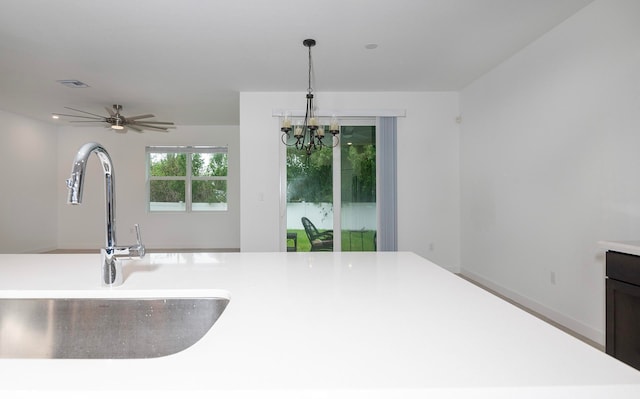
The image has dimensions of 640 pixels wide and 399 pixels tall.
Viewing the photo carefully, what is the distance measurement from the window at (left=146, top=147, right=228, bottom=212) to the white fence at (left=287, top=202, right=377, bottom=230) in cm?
→ 306

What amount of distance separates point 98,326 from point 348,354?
2.42ft

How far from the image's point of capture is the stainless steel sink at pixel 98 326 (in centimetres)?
91

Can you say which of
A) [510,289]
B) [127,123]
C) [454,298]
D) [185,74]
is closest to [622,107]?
[510,289]

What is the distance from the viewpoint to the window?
7.32 metres

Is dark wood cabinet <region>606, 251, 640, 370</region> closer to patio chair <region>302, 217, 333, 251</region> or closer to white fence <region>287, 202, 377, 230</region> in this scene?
white fence <region>287, 202, 377, 230</region>

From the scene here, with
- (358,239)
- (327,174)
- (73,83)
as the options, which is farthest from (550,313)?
(73,83)

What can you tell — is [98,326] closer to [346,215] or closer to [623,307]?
[623,307]

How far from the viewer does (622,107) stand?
2.41m

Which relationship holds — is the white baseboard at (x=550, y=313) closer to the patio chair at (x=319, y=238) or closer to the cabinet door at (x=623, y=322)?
the cabinet door at (x=623, y=322)

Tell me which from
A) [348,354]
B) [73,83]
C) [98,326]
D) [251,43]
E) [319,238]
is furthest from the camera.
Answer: [319,238]

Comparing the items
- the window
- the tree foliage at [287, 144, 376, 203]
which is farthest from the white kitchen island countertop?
the window

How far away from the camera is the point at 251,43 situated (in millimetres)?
3277

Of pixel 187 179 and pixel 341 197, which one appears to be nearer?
pixel 341 197

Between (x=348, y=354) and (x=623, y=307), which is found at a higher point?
(x=348, y=354)
